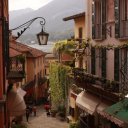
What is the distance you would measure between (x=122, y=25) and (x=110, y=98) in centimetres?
385

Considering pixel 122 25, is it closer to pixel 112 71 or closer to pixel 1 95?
pixel 112 71

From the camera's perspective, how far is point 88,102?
24.7 metres

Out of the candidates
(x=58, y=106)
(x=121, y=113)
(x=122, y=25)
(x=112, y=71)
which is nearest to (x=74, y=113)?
(x=58, y=106)

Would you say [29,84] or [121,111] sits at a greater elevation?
[121,111]

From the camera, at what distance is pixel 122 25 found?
70.4 feet

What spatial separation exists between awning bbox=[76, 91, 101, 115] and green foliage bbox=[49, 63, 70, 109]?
8599 millimetres

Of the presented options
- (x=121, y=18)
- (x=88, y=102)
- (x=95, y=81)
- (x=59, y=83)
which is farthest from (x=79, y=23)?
(x=121, y=18)

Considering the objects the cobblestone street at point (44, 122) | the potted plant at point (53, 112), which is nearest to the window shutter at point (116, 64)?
the cobblestone street at point (44, 122)

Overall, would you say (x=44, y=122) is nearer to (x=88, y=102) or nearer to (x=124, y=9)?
(x=88, y=102)

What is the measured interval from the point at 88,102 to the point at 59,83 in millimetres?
14321

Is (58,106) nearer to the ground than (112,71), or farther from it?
nearer to the ground

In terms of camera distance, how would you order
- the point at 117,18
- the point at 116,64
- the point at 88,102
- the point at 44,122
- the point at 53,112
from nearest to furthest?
1. the point at 117,18
2. the point at 116,64
3. the point at 88,102
4. the point at 44,122
5. the point at 53,112

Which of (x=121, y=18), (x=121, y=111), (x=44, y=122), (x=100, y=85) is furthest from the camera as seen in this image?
(x=44, y=122)

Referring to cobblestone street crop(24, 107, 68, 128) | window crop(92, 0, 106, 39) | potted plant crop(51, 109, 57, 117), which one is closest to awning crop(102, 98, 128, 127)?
window crop(92, 0, 106, 39)
